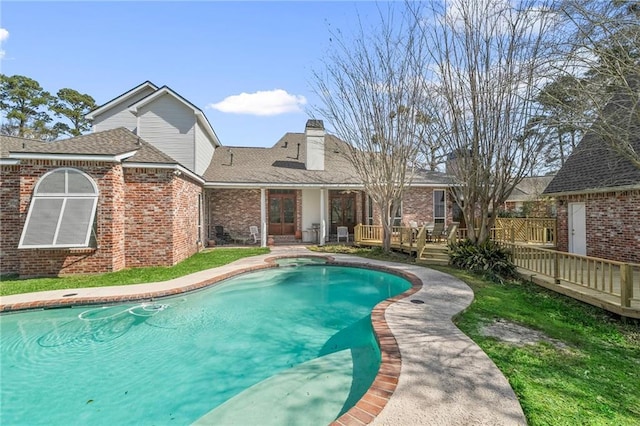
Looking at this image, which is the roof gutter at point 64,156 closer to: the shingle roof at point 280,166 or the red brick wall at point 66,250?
the red brick wall at point 66,250

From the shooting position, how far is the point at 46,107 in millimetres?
33000

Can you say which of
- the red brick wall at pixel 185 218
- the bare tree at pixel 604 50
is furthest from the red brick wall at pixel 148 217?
the bare tree at pixel 604 50

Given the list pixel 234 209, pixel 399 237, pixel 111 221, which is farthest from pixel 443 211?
pixel 111 221

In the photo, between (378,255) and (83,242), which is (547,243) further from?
(83,242)

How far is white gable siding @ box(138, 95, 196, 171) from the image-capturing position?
14.6 m

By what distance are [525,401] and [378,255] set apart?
10.3 m

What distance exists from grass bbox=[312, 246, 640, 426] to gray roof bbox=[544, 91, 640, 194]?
4800 mm

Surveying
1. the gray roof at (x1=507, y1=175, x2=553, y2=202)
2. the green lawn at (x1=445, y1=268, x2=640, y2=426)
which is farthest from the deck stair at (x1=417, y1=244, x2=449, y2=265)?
the gray roof at (x1=507, y1=175, x2=553, y2=202)

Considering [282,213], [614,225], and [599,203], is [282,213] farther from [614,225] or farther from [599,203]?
[614,225]

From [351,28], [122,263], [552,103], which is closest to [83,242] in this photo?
[122,263]

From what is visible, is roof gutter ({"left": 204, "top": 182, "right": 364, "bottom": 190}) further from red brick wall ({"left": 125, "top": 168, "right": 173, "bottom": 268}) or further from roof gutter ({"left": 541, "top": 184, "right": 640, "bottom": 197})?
roof gutter ({"left": 541, "top": 184, "right": 640, "bottom": 197})

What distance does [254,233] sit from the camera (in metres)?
17.3

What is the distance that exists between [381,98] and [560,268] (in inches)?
368

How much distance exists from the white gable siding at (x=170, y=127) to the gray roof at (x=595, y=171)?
15.3m
